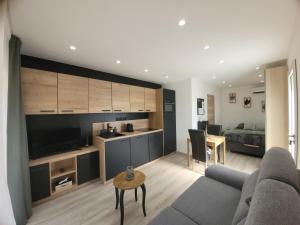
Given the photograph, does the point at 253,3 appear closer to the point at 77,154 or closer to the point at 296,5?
the point at 296,5

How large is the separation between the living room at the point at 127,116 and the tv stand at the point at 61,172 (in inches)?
0.8

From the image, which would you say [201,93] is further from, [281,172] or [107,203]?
[107,203]

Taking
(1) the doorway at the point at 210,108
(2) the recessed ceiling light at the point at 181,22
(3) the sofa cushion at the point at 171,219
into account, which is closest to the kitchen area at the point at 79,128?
(3) the sofa cushion at the point at 171,219

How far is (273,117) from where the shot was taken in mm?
3031

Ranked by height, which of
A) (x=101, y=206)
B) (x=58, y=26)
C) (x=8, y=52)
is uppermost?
(x=58, y=26)

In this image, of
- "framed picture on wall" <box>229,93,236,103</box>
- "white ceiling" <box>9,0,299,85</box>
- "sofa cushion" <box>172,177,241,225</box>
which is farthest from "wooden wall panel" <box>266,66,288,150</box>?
"framed picture on wall" <box>229,93,236,103</box>

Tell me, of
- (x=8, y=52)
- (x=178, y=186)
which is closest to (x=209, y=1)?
(x=8, y=52)

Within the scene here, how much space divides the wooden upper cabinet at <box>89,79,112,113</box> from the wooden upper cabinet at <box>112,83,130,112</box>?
0.14m

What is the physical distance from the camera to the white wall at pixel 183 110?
173 inches

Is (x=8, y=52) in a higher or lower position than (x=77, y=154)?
higher

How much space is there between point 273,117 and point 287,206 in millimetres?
3194

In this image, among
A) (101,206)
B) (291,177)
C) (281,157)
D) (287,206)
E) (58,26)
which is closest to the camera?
(287,206)

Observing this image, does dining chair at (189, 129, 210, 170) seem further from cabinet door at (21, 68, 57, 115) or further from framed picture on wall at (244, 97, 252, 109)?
framed picture on wall at (244, 97, 252, 109)

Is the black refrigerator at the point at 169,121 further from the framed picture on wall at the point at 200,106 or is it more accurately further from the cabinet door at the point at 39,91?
the cabinet door at the point at 39,91
